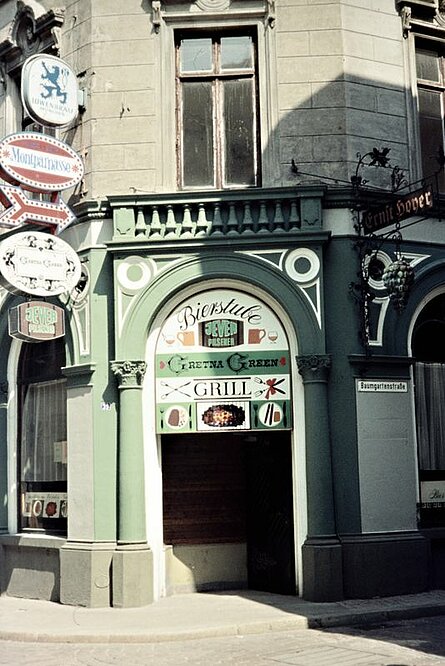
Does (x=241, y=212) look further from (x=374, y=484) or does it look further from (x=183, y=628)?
(x=183, y=628)

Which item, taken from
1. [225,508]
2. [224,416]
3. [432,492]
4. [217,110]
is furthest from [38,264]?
[432,492]

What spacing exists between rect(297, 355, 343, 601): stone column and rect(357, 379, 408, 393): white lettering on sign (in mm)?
581

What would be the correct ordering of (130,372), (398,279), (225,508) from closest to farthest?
(398,279) → (130,372) → (225,508)

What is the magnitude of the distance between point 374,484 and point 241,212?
4442mm

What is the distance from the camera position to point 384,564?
44.1 feet

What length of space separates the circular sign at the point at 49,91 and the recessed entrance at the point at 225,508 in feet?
17.1

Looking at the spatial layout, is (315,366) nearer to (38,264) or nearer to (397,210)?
(397,210)

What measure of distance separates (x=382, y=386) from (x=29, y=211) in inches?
226

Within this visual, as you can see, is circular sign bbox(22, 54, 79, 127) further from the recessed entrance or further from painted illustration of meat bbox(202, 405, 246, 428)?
the recessed entrance

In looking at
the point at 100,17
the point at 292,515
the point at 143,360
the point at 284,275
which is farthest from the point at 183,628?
the point at 100,17

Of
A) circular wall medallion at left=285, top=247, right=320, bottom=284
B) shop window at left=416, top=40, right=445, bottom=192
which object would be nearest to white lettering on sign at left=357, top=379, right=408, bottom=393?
circular wall medallion at left=285, top=247, right=320, bottom=284

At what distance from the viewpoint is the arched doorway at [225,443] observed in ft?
45.2

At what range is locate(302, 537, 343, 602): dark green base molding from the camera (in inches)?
512

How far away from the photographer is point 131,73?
47.4 feet
